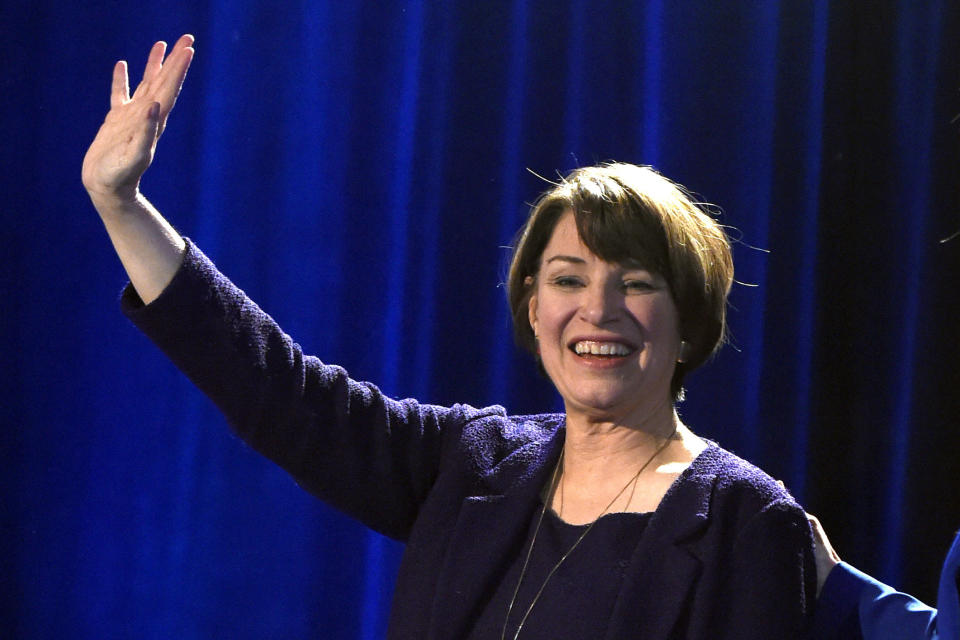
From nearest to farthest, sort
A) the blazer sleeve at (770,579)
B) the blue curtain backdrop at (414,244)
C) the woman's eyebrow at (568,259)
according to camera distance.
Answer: the blazer sleeve at (770,579)
the woman's eyebrow at (568,259)
the blue curtain backdrop at (414,244)

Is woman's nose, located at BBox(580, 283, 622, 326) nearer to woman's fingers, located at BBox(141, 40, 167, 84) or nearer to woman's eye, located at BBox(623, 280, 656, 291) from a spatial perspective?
woman's eye, located at BBox(623, 280, 656, 291)

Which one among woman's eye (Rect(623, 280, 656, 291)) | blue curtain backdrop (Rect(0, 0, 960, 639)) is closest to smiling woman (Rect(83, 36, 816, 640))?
woman's eye (Rect(623, 280, 656, 291))

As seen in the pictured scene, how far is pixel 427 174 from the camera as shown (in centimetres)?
219

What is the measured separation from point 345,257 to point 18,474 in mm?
739

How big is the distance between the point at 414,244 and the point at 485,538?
2.97ft

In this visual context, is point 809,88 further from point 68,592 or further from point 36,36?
point 68,592

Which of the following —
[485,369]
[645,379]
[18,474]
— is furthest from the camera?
[485,369]

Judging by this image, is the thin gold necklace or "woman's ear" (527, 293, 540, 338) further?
"woman's ear" (527, 293, 540, 338)

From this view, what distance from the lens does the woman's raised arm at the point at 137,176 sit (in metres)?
1.28

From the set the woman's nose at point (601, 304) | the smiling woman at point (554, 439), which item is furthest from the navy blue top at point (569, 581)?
the woman's nose at point (601, 304)

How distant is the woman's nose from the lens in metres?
1.38

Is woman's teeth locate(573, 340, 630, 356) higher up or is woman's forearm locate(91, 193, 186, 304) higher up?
woman's forearm locate(91, 193, 186, 304)

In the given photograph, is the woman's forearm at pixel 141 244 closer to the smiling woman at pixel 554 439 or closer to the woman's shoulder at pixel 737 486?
the smiling woman at pixel 554 439

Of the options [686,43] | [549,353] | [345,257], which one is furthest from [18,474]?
[686,43]
